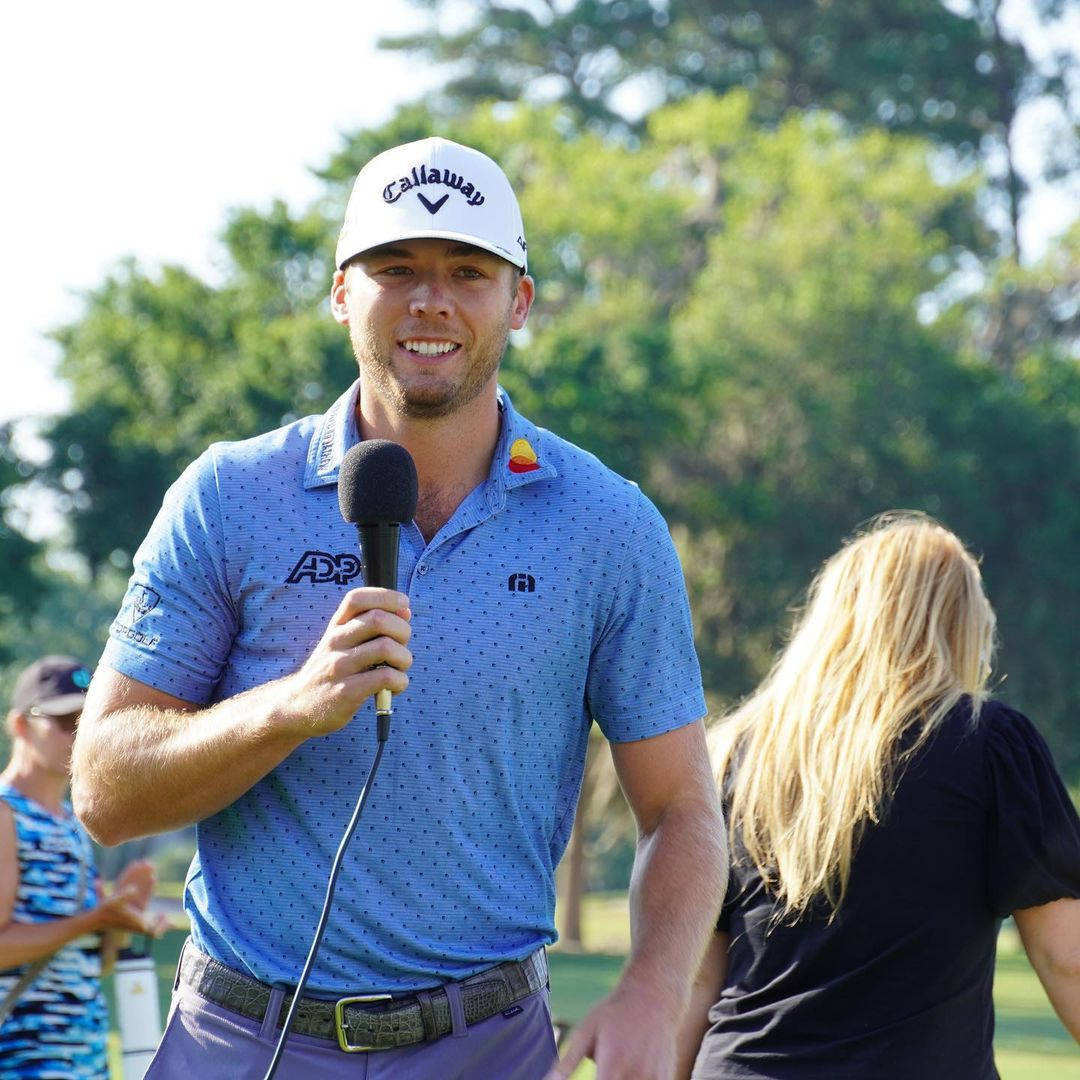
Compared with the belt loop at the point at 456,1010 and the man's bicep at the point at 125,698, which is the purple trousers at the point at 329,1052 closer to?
the belt loop at the point at 456,1010

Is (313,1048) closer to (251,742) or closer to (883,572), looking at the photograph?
(251,742)

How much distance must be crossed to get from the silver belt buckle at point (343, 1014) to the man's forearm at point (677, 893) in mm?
439

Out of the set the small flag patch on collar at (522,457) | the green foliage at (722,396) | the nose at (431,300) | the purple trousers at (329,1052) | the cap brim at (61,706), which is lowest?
the purple trousers at (329,1052)

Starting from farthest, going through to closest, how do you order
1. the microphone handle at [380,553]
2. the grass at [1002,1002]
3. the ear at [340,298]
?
the grass at [1002,1002]
the ear at [340,298]
the microphone handle at [380,553]

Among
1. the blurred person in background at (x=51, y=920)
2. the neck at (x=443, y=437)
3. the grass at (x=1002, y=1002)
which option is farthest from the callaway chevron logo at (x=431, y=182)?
the grass at (x=1002, y=1002)

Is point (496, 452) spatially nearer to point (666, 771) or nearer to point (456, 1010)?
point (666, 771)

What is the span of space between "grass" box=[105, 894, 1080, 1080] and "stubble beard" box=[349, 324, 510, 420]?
638 cm

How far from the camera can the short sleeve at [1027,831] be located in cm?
451

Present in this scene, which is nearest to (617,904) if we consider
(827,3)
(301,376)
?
(827,3)

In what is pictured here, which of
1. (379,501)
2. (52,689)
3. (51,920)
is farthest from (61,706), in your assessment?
(379,501)

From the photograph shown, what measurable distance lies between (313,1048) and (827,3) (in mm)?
52601

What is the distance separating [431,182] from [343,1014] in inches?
57.9

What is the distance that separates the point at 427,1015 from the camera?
3.34 m

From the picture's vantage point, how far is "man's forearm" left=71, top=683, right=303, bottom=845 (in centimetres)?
310
